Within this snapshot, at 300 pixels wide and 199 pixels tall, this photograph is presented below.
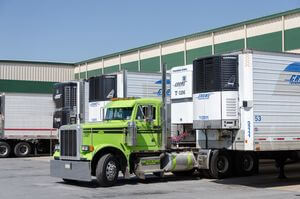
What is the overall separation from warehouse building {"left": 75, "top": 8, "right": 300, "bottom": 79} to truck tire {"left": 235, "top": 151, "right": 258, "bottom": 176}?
10.9 m

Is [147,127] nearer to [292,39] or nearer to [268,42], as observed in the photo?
[292,39]

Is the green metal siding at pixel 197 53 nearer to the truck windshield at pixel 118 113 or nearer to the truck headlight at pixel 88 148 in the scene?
the truck windshield at pixel 118 113

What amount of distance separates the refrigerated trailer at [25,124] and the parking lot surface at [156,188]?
46.5 ft

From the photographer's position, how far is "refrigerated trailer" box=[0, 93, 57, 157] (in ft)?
113

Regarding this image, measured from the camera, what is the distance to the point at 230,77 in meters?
16.9

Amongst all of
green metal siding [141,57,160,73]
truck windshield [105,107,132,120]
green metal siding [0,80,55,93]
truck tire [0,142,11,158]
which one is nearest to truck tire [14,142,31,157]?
truck tire [0,142,11,158]

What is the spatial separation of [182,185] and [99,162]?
110 inches

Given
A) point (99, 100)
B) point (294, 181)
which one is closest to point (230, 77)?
point (294, 181)

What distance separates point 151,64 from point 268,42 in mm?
12153

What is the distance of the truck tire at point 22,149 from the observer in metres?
34.7

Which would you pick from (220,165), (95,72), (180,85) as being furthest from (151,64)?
(220,165)

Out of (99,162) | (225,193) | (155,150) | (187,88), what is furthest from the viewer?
(187,88)

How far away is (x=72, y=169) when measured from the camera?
663 inches

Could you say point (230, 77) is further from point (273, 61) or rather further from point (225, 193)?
point (225, 193)
